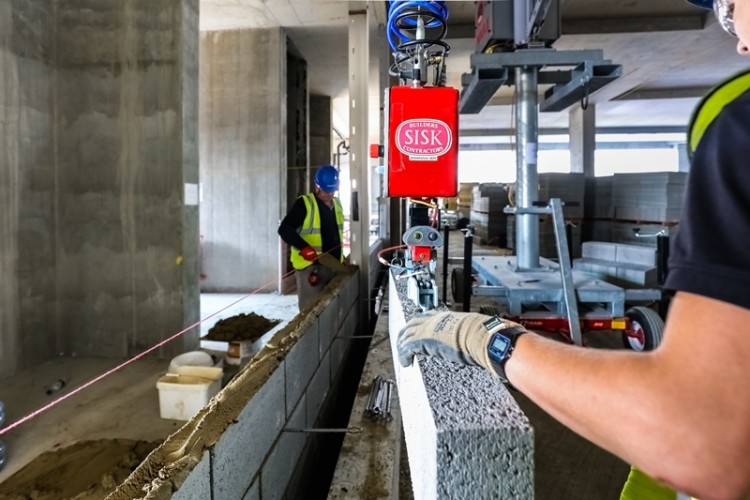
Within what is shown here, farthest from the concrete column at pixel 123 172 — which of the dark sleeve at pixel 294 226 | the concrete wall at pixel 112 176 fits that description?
the dark sleeve at pixel 294 226

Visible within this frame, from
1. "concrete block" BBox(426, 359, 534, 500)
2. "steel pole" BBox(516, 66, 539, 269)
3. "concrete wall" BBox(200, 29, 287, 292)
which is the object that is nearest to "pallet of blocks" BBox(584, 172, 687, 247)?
"steel pole" BBox(516, 66, 539, 269)

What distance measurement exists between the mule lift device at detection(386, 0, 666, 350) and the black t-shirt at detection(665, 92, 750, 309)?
8.69 feet

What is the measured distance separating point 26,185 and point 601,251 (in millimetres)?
6116

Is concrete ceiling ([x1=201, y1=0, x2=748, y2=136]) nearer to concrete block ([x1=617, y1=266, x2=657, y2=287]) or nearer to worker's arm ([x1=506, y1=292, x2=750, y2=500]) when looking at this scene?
concrete block ([x1=617, y1=266, x2=657, y2=287])

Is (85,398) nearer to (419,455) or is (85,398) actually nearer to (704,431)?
(419,455)

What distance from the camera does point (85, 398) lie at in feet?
12.3

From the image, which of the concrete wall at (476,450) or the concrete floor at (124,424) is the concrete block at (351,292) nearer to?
the concrete floor at (124,424)

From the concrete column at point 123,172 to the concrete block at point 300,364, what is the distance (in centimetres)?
281

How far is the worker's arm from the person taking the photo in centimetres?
A: 47

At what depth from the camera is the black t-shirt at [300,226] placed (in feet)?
14.0

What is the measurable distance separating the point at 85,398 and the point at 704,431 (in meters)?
4.43

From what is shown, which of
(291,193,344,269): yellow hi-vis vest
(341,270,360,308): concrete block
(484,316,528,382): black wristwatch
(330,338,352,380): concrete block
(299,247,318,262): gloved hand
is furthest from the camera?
(291,193,344,269): yellow hi-vis vest

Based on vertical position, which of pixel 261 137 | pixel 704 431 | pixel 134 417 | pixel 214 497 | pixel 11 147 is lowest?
pixel 134 417

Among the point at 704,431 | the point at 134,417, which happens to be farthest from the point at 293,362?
the point at 134,417
